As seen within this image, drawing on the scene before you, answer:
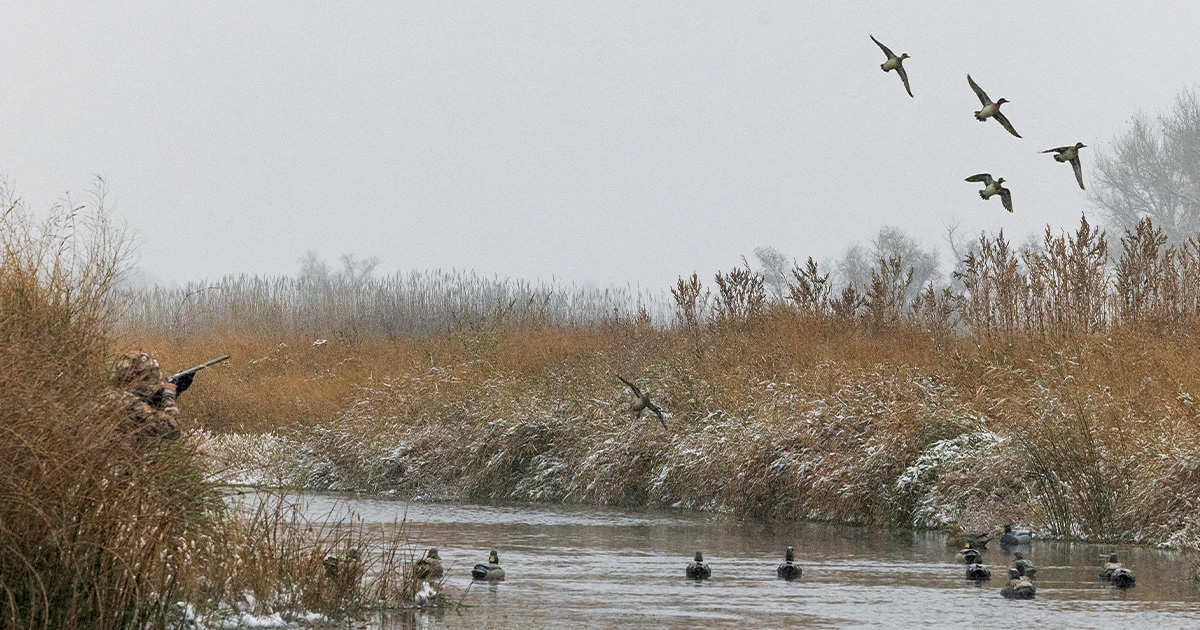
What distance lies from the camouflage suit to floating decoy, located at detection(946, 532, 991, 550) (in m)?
6.95

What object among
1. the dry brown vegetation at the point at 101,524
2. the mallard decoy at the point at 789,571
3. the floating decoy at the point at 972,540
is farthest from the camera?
the floating decoy at the point at 972,540

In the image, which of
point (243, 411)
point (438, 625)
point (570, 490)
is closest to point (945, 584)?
point (438, 625)

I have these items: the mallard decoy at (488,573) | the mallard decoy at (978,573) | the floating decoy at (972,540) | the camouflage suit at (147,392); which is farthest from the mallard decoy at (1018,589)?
the camouflage suit at (147,392)

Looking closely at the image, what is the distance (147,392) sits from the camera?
782 centimetres

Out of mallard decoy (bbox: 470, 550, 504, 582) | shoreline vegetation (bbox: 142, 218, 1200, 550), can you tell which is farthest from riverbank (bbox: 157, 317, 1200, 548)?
mallard decoy (bbox: 470, 550, 504, 582)

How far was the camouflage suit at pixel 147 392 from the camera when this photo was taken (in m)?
7.06

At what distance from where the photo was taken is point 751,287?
65.4 feet

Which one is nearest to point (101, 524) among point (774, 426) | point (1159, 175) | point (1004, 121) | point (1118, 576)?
point (1118, 576)

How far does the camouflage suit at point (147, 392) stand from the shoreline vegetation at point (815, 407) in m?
0.27

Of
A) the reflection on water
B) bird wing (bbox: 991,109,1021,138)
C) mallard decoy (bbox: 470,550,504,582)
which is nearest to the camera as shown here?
the reflection on water

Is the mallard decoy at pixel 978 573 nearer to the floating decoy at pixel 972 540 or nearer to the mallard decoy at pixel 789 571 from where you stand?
the mallard decoy at pixel 789 571

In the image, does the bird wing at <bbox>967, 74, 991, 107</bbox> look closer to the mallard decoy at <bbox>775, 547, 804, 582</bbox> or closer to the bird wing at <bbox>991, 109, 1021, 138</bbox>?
the bird wing at <bbox>991, 109, 1021, 138</bbox>

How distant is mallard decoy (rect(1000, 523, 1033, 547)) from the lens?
11.8 meters

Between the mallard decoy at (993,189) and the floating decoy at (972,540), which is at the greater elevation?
the mallard decoy at (993,189)
